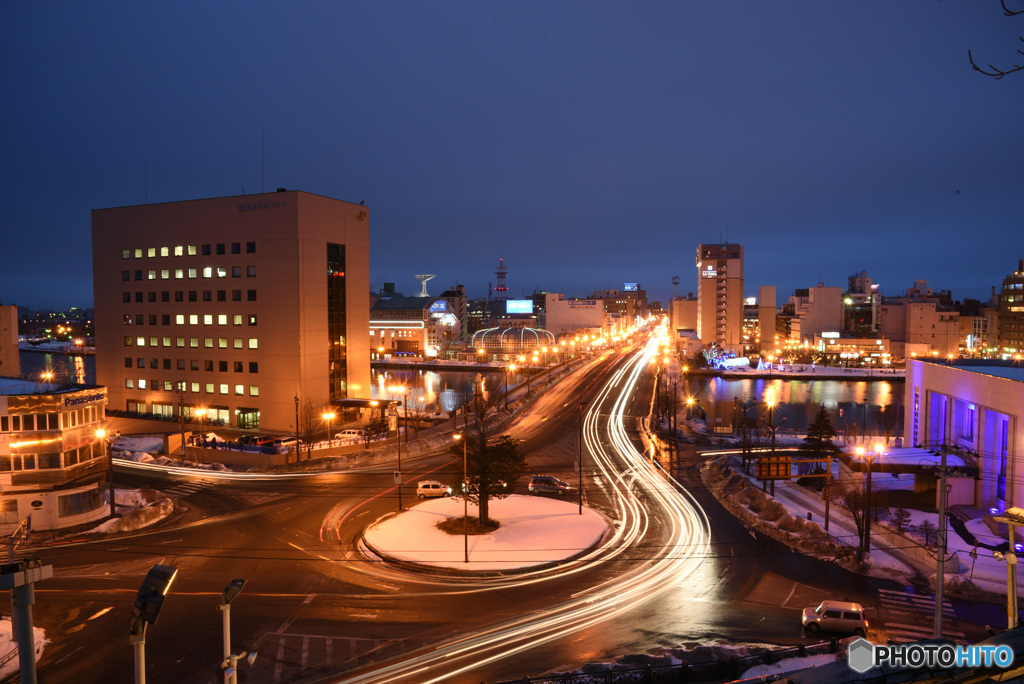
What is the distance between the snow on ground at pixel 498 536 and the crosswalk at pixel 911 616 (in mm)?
8766

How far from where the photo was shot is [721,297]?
12256 cm

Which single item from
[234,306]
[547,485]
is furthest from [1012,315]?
[234,306]

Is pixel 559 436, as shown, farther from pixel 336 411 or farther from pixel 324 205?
pixel 324 205

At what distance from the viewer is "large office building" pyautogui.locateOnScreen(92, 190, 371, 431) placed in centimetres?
4172

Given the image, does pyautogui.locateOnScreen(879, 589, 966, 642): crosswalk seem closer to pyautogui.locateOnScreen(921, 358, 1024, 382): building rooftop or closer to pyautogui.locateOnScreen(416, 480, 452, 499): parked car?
pyautogui.locateOnScreen(416, 480, 452, 499): parked car

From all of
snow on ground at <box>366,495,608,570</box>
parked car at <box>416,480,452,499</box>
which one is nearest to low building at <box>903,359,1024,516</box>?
snow on ground at <box>366,495,608,570</box>

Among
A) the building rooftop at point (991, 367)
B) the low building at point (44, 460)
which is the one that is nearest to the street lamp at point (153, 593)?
the low building at point (44, 460)

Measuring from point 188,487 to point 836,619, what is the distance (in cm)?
2745

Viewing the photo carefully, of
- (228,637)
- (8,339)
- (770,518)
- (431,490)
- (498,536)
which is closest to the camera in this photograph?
(228,637)

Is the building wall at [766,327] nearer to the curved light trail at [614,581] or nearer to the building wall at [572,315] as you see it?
the building wall at [572,315]

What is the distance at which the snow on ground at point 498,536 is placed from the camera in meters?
18.8

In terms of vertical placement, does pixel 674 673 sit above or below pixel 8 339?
below

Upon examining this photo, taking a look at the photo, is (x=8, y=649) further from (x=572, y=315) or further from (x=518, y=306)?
(x=518, y=306)

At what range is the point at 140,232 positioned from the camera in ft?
151
